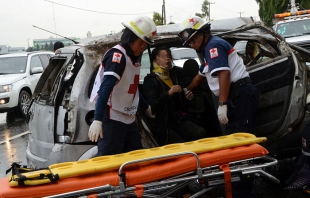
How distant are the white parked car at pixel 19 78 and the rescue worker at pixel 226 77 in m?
8.02

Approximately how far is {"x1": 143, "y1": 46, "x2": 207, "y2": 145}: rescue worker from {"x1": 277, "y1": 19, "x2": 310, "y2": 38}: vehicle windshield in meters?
8.66

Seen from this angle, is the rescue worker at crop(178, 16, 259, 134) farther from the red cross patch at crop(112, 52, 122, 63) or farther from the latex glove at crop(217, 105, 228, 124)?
the red cross patch at crop(112, 52, 122, 63)

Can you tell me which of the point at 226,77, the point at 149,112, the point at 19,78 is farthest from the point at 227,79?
the point at 19,78

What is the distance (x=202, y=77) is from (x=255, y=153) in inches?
66.1

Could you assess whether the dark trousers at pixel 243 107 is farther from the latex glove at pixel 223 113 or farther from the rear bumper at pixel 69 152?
the rear bumper at pixel 69 152

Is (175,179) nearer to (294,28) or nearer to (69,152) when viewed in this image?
(69,152)

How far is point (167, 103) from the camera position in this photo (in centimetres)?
489

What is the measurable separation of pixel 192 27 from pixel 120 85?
2.99 ft

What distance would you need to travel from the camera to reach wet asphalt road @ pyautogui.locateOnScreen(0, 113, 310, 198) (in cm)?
481

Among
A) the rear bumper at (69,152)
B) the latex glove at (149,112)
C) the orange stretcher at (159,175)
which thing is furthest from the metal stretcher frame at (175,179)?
the latex glove at (149,112)

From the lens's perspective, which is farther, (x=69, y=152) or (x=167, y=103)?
(x=167, y=103)

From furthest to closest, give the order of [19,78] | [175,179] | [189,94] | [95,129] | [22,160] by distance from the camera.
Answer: [19,78] → [22,160] → [189,94] → [95,129] → [175,179]

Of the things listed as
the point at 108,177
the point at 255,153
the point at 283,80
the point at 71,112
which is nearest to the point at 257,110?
the point at 283,80

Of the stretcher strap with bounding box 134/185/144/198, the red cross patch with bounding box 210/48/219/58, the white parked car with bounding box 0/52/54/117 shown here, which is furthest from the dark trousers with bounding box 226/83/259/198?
the white parked car with bounding box 0/52/54/117
